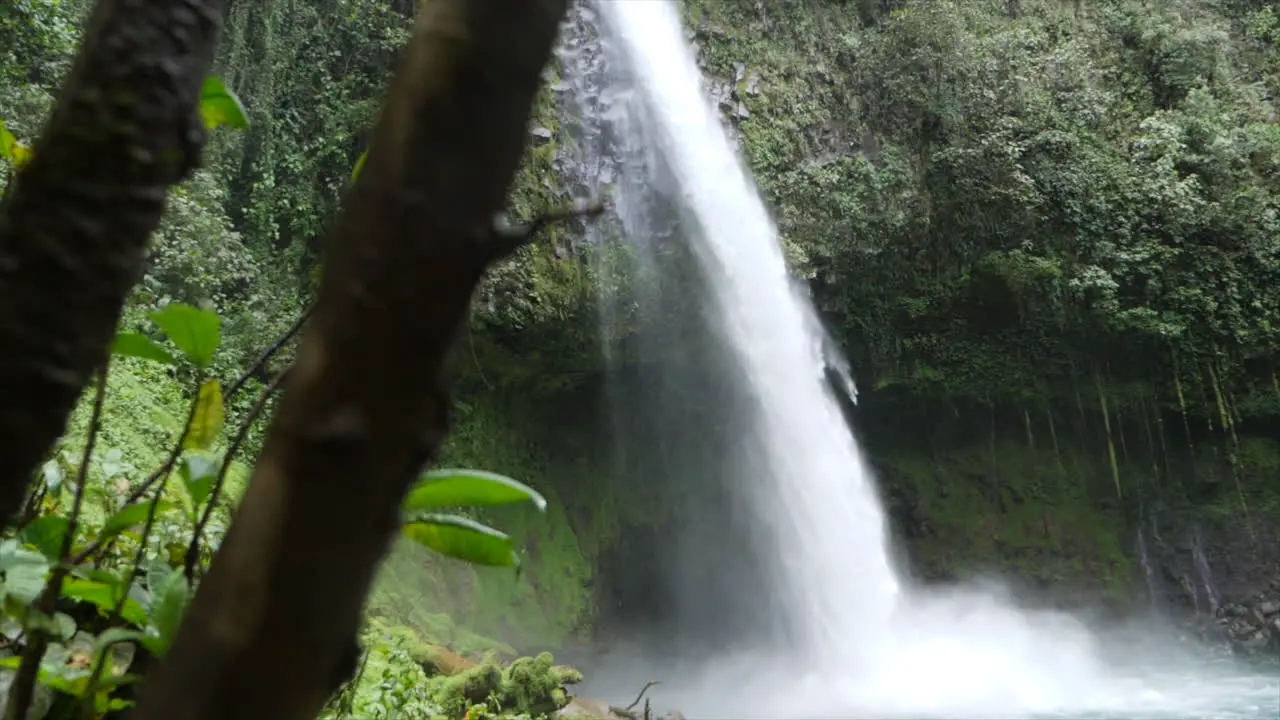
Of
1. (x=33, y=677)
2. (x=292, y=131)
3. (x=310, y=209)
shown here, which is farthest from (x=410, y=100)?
(x=292, y=131)

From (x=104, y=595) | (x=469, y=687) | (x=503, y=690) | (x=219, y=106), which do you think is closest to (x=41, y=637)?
(x=104, y=595)

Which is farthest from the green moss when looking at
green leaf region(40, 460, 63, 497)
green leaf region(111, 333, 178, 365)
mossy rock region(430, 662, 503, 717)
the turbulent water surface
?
green leaf region(111, 333, 178, 365)

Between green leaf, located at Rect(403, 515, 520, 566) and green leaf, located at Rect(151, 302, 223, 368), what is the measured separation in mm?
406

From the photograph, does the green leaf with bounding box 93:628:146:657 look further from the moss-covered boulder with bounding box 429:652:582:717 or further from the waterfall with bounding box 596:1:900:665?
the waterfall with bounding box 596:1:900:665

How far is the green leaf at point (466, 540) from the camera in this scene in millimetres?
1303

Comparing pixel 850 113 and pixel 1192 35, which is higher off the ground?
pixel 1192 35

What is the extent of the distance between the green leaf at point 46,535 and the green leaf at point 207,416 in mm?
264

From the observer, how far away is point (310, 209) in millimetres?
10219

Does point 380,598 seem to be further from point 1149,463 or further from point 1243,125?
point 1243,125

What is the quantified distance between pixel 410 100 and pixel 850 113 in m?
13.1

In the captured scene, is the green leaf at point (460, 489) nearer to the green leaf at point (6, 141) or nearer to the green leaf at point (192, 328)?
the green leaf at point (192, 328)

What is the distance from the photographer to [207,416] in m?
1.63

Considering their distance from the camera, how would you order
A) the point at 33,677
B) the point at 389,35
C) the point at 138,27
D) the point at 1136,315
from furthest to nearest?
the point at 1136,315, the point at 389,35, the point at 33,677, the point at 138,27

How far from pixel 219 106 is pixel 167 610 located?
2.48ft
